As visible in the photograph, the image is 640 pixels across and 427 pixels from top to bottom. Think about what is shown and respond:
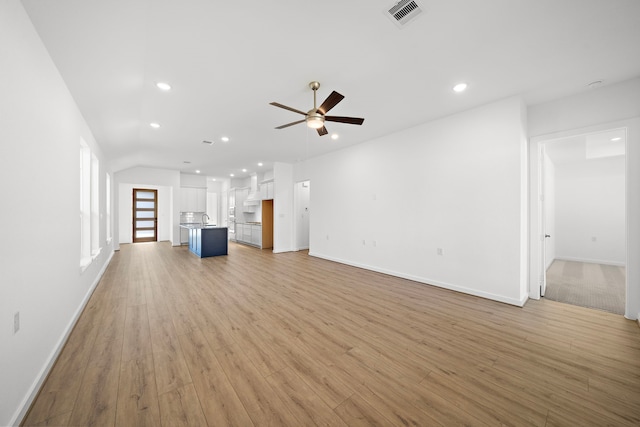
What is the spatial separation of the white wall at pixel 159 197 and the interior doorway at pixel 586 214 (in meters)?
11.0

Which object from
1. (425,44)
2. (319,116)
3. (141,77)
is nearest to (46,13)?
(141,77)

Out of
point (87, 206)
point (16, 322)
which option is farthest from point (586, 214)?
point (87, 206)

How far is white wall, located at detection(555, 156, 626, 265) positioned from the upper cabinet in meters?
12.5

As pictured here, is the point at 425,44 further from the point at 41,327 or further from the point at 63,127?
the point at 41,327

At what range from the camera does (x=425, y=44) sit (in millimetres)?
2215

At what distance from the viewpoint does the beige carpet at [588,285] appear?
3.37 metres

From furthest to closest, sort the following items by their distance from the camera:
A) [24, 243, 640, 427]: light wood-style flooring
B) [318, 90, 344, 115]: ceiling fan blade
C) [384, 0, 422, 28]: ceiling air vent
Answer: [318, 90, 344, 115]: ceiling fan blade → [384, 0, 422, 28]: ceiling air vent → [24, 243, 640, 427]: light wood-style flooring

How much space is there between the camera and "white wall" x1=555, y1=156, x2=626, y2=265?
18.6ft

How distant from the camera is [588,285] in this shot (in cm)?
413

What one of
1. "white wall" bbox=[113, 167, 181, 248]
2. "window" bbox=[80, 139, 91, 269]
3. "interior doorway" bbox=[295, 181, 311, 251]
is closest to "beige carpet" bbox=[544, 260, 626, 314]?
"interior doorway" bbox=[295, 181, 311, 251]

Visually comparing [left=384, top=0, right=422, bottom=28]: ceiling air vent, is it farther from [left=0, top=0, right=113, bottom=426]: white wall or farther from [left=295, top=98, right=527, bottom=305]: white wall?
[left=0, top=0, right=113, bottom=426]: white wall

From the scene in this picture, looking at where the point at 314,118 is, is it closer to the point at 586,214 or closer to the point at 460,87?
the point at 460,87

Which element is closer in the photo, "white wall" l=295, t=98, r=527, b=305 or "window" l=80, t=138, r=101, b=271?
"white wall" l=295, t=98, r=527, b=305

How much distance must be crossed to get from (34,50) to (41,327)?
216 cm
